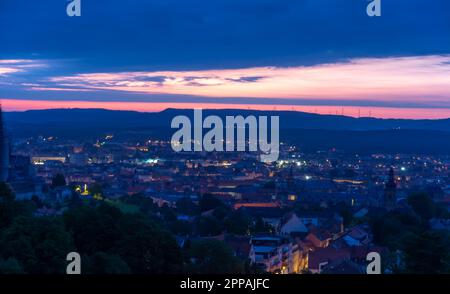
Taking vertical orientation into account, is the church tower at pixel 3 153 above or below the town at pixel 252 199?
above

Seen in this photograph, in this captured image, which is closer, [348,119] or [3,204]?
[3,204]

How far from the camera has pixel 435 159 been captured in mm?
79312

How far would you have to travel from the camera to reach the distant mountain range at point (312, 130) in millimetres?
81000

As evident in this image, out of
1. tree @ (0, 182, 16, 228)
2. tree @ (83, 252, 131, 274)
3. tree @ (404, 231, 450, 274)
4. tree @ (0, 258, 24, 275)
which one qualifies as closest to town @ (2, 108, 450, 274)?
tree @ (404, 231, 450, 274)

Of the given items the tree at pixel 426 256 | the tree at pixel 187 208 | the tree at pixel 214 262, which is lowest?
the tree at pixel 187 208

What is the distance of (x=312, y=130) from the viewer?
3305 inches

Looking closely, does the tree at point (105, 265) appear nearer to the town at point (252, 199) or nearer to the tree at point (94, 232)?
the town at point (252, 199)

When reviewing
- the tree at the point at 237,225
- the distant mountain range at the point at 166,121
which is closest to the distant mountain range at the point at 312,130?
the distant mountain range at the point at 166,121

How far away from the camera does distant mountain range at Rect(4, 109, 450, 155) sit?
81.0m

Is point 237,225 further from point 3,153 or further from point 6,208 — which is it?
point 3,153

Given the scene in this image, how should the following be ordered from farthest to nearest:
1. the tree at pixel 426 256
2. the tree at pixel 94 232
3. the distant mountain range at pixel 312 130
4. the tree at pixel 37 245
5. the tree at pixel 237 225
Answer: the distant mountain range at pixel 312 130, the tree at pixel 237 225, the tree at pixel 94 232, the tree at pixel 426 256, the tree at pixel 37 245
